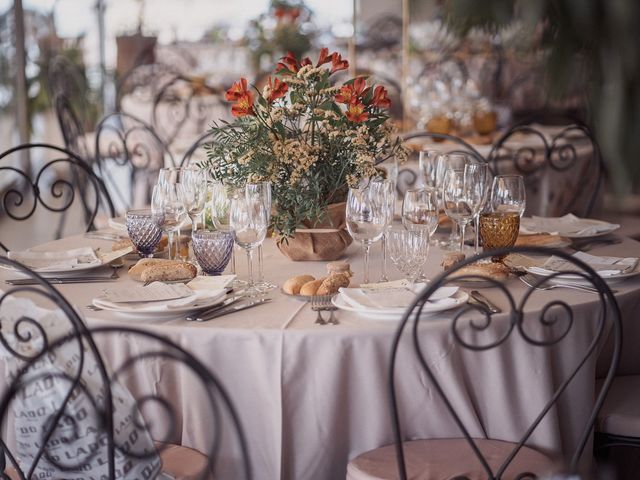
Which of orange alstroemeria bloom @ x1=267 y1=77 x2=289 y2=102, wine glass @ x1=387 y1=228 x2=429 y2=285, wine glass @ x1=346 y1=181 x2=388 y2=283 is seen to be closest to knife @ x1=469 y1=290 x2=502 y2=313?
wine glass @ x1=387 y1=228 x2=429 y2=285

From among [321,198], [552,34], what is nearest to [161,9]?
[321,198]

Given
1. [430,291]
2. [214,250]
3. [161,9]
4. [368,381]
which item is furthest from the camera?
[161,9]

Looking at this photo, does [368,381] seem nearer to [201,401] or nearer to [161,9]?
[201,401]

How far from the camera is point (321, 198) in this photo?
2.05 meters

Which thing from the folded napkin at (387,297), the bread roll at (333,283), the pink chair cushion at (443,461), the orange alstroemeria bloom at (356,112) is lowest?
the pink chair cushion at (443,461)

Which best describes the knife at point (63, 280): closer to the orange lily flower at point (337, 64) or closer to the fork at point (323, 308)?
the fork at point (323, 308)

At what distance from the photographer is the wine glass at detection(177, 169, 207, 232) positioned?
81.6 inches

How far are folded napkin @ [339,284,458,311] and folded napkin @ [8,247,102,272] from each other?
66 cm

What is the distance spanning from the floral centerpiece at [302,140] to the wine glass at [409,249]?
0.67 ft

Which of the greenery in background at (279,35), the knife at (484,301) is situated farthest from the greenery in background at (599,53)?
the greenery in background at (279,35)

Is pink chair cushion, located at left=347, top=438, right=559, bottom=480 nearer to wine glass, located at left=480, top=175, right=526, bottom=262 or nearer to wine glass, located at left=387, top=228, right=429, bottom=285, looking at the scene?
wine glass, located at left=387, top=228, right=429, bottom=285

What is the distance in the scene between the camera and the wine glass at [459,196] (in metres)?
2.11

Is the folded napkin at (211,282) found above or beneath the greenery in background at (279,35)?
beneath

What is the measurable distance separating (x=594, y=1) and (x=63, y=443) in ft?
3.94
